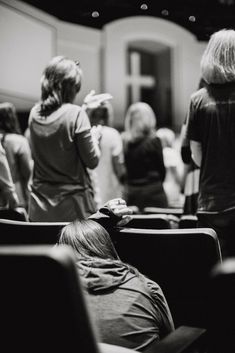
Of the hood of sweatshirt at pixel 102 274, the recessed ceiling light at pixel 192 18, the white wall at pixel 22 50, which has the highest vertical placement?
the recessed ceiling light at pixel 192 18

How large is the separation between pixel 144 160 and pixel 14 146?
0.90 meters

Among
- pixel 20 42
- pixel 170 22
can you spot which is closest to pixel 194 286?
pixel 20 42

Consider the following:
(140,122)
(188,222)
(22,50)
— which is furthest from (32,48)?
(188,222)

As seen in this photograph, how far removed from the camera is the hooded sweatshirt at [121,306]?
1.44 meters

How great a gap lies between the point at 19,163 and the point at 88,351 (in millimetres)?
2566

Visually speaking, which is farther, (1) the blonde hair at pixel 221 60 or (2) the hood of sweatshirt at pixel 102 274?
(1) the blonde hair at pixel 221 60

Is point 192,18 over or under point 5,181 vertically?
over

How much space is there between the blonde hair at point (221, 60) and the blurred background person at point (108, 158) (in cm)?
121

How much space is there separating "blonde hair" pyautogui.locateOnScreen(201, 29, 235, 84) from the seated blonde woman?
3.12ft

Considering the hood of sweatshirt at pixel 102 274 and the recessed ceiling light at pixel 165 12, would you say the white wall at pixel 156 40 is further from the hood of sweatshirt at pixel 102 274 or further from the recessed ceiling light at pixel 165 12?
the hood of sweatshirt at pixel 102 274

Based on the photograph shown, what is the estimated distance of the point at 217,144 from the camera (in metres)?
2.27

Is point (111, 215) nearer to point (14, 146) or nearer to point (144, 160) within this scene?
point (14, 146)

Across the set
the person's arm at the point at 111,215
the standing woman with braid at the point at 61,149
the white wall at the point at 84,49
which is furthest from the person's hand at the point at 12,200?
the white wall at the point at 84,49

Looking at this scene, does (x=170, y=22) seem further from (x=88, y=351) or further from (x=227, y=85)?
(x=88, y=351)
